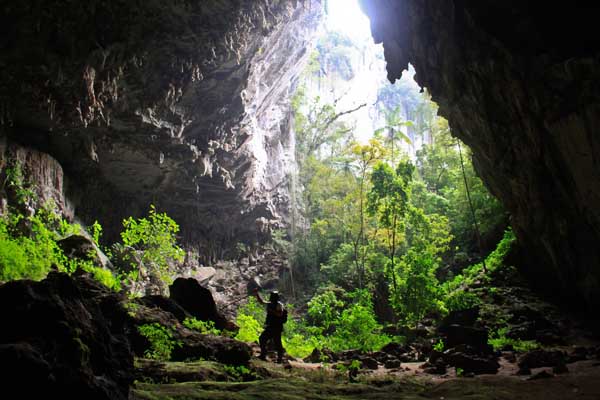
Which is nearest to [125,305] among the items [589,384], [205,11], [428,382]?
[428,382]

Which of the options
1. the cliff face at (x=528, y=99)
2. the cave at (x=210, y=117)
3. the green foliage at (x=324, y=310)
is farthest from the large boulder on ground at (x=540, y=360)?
the green foliage at (x=324, y=310)

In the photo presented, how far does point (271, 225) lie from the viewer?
2864cm

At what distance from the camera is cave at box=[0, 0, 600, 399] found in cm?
742

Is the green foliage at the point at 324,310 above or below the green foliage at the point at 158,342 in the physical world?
above

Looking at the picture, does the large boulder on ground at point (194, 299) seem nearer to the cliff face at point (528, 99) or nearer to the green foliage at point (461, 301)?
the green foliage at point (461, 301)

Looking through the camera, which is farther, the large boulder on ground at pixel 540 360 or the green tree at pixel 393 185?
the green tree at pixel 393 185

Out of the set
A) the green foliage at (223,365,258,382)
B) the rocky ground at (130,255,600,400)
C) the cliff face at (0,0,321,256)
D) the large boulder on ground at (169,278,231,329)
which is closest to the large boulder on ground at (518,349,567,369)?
the rocky ground at (130,255,600,400)

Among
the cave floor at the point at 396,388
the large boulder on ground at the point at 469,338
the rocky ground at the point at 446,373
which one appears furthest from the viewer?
the large boulder on ground at the point at 469,338

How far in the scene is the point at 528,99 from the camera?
9.16 metres

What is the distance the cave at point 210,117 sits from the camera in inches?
292

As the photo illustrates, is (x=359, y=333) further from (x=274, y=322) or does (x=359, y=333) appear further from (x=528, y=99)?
(x=528, y=99)

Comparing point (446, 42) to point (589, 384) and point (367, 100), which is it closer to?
point (589, 384)

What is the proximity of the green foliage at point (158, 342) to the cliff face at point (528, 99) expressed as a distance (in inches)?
321

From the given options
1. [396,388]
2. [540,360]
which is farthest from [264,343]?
[540,360]
